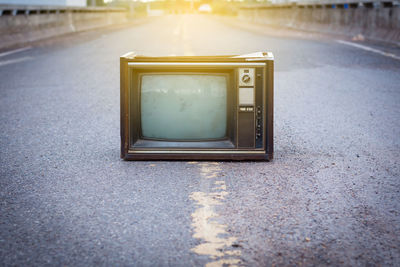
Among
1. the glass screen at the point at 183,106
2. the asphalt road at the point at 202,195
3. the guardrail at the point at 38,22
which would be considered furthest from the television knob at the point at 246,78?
the guardrail at the point at 38,22

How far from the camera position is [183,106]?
14.1ft

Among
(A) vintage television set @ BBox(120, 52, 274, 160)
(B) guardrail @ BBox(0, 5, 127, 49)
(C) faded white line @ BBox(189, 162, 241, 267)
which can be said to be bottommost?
(C) faded white line @ BBox(189, 162, 241, 267)

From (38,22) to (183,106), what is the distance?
56.0 feet

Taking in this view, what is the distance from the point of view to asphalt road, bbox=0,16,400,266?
107 inches

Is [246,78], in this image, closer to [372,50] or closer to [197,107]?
[197,107]

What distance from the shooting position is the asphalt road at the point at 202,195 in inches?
107

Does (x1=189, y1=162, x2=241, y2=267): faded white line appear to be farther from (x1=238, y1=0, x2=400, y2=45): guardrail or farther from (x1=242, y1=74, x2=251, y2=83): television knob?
(x1=238, y1=0, x2=400, y2=45): guardrail

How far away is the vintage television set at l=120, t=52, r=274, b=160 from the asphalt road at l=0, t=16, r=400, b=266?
137mm

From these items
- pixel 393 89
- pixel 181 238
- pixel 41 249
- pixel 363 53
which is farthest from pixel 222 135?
pixel 363 53

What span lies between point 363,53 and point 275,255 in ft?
34.4

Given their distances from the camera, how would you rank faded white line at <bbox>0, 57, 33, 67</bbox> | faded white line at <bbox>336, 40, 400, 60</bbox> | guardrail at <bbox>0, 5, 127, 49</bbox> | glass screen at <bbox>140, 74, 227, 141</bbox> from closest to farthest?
glass screen at <bbox>140, 74, 227, 141</bbox>
faded white line at <bbox>0, 57, 33, 67</bbox>
faded white line at <bbox>336, 40, 400, 60</bbox>
guardrail at <bbox>0, 5, 127, 49</bbox>

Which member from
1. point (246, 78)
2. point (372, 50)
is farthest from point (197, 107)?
point (372, 50)

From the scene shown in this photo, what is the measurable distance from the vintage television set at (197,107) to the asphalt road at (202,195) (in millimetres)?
137

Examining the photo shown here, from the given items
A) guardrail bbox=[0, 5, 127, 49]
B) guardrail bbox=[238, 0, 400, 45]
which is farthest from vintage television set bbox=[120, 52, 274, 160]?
guardrail bbox=[0, 5, 127, 49]
